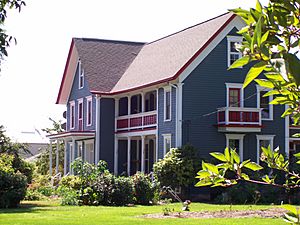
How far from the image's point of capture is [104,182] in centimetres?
2808

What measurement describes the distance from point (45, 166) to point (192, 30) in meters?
21.1

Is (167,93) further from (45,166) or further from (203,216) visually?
(45,166)

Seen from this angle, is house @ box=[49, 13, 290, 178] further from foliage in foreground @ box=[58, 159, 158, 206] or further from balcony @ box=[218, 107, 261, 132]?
foliage in foreground @ box=[58, 159, 158, 206]

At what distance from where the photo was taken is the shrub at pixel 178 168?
31422 millimetres

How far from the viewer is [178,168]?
103 ft

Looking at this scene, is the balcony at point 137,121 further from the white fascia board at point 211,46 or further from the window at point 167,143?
the white fascia board at point 211,46

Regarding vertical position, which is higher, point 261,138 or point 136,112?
point 136,112

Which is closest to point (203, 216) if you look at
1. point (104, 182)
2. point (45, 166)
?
point (104, 182)

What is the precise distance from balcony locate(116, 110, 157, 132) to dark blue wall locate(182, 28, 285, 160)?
123 inches

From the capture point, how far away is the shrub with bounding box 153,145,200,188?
31.4 metres

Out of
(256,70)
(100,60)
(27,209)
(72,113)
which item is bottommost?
(27,209)

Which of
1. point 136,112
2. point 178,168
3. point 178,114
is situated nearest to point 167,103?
point 178,114

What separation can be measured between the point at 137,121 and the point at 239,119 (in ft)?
23.4

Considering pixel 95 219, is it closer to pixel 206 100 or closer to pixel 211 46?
pixel 206 100
